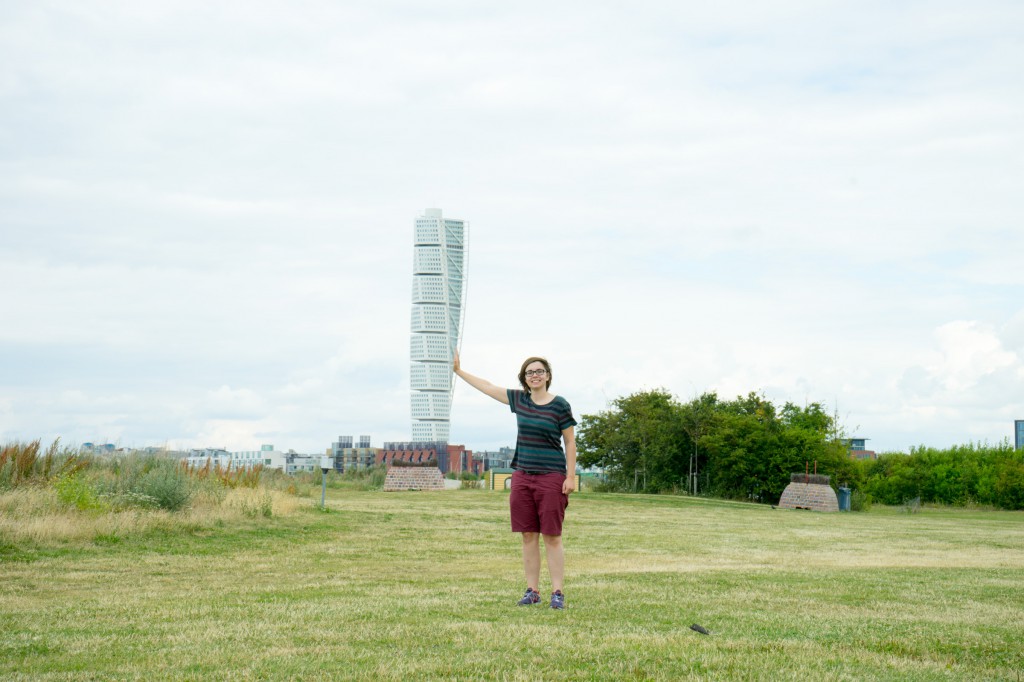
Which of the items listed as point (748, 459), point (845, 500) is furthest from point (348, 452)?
point (845, 500)

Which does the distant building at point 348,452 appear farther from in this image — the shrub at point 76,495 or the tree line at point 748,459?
the shrub at point 76,495

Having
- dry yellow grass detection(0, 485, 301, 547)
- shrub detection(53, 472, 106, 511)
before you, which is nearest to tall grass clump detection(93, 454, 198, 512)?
dry yellow grass detection(0, 485, 301, 547)

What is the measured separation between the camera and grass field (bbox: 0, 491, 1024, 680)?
215 inches

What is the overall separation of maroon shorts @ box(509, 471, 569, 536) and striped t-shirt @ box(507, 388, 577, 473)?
0.08m

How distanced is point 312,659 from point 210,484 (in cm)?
1324

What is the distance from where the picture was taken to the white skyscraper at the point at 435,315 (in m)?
187

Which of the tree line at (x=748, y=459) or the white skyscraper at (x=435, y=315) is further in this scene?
the white skyscraper at (x=435, y=315)

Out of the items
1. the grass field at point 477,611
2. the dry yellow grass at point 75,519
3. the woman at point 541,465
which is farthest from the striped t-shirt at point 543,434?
the dry yellow grass at point 75,519

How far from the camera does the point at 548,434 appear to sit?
25.0ft

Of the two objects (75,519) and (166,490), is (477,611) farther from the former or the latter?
(166,490)

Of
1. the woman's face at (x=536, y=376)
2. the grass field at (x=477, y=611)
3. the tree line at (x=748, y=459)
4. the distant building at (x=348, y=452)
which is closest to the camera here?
the grass field at (x=477, y=611)

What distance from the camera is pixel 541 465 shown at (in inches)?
301

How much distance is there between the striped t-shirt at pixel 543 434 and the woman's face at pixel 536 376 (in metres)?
0.14

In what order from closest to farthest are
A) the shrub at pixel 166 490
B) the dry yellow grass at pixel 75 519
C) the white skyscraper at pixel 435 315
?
the dry yellow grass at pixel 75 519 < the shrub at pixel 166 490 < the white skyscraper at pixel 435 315
